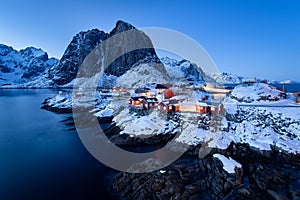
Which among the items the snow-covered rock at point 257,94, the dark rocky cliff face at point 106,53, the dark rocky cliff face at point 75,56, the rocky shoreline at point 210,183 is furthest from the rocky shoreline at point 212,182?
the dark rocky cliff face at point 75,56

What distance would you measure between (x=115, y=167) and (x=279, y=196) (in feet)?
42.8

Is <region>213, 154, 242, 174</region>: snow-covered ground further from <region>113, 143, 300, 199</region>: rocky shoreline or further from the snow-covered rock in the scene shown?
the snow-covered rock

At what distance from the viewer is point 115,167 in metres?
16.3

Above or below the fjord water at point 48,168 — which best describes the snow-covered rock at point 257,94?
above

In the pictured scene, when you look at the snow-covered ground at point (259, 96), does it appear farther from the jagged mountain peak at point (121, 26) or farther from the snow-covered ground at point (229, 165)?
the jagged mountain peak at point (121, 26)

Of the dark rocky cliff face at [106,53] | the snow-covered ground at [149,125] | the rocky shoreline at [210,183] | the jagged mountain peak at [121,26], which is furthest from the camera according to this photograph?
the jagged mountain peak at [121,26]

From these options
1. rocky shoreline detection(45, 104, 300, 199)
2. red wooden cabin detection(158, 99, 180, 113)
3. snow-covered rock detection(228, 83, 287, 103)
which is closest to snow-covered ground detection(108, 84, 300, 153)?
snow-covered rock detection(228, 83, 287, 103)

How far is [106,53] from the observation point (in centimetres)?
13612

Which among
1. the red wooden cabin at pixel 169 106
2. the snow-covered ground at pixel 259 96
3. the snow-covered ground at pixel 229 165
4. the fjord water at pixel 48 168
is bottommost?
the fjord water at pixel 48 168

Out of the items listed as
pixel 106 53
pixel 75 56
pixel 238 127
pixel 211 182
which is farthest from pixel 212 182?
pixel 75 56

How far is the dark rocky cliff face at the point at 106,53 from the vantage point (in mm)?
115625

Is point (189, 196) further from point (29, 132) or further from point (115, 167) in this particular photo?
point (29, 132)

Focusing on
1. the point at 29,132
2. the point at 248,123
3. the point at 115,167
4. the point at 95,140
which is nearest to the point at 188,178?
the point at 115,167

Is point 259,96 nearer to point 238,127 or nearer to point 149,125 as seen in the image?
point 238,127
